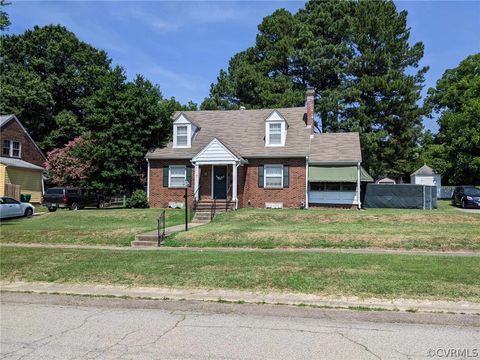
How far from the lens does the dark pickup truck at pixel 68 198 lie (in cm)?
3016

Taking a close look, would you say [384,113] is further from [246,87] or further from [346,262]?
[346,262]

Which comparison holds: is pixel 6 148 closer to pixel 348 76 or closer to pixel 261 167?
pixel 261 167

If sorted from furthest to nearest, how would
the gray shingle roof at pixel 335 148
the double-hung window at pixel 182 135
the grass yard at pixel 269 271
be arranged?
1. the double-hung window at pixel 182 135
2. the gray shingle roof at pixel 335 148
3. the grass yard at pixel 269 271

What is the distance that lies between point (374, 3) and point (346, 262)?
4242 cm

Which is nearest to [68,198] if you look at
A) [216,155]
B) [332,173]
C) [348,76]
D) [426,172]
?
[216,155]

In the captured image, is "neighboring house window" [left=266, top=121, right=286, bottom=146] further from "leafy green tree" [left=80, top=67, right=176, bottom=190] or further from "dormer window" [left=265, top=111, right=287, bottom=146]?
"leafy green tree" [left=80, top=67, right=176, bottom=190]

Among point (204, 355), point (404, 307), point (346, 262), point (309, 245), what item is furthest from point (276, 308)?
point (309, 245)

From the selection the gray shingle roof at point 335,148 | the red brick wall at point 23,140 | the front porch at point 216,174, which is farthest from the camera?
the red brick wall at point 23,140

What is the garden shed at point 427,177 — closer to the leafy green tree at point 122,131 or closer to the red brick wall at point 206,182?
the red brick wall at point 206,182

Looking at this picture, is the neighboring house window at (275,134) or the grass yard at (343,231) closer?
the grass yard at (343,231)

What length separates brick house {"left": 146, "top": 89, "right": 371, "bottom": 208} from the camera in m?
27.1

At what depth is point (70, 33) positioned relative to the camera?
51781mm

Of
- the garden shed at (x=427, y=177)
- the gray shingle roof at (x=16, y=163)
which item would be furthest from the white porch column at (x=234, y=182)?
the garden shed at (x=427, y=177)

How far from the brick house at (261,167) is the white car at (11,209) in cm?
721
